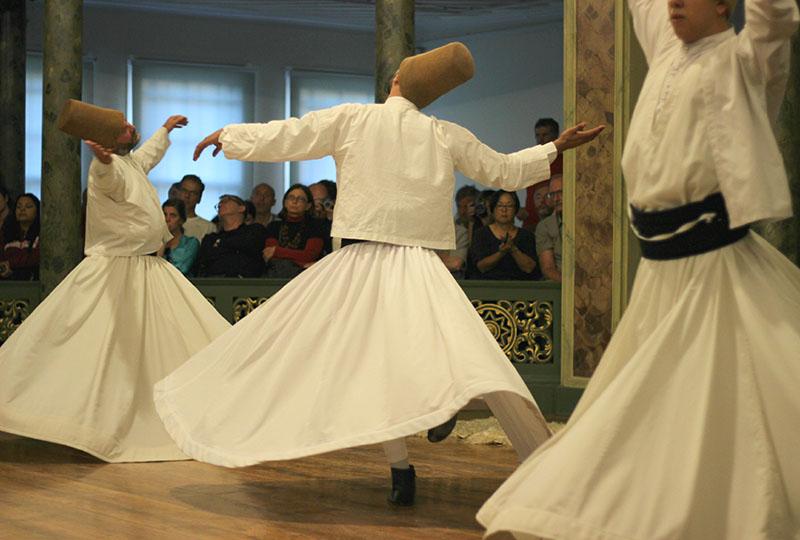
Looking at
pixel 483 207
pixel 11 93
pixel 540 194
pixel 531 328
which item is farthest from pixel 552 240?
pixel 11 93

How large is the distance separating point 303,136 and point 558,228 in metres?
3.14

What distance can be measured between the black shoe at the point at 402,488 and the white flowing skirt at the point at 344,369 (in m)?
0.34

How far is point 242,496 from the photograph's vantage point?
14.8 ft

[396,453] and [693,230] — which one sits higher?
[693,230]

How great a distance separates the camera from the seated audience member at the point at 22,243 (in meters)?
8.44

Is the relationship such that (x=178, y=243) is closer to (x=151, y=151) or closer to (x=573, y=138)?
(x=151, y=151)

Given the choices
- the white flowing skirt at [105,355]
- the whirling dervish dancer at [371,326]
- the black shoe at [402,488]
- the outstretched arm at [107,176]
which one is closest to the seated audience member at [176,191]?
the white flowing skirt at [105,355]

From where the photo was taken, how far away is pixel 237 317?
795 centimetres

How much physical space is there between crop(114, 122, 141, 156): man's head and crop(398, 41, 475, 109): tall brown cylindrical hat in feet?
5.32

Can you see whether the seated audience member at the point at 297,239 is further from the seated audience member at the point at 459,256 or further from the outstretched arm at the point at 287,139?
the outstretched arm at the point at 287,139

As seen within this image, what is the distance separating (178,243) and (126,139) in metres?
2.64

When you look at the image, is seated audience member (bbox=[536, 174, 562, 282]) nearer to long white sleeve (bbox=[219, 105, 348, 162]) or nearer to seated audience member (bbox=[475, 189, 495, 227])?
seated audience member (bbox=[475, 189, 495, 227])

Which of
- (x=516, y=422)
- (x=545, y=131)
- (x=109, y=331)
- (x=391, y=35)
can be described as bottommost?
(x=516, y=422)

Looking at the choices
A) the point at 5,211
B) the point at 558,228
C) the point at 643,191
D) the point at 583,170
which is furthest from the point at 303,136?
the point at 5,211
